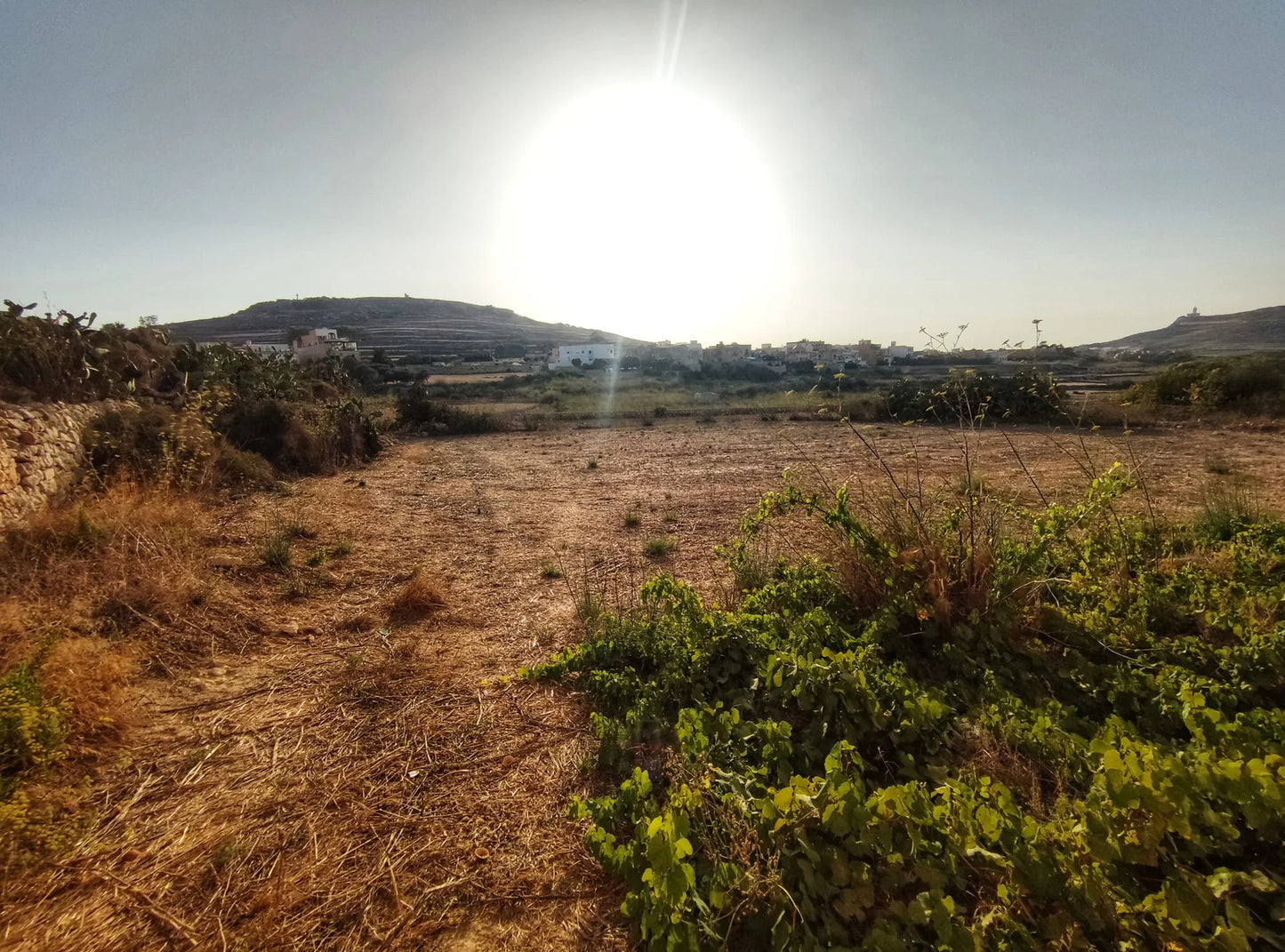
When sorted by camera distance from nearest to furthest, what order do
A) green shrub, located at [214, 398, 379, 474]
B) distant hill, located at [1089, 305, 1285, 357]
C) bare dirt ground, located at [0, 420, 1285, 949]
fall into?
bare dirt ground, located at [0, 420, 1285, 949] < green shrub, located at [214, 398, 379, 474] < distant hill, located at [1089, 305, 1285, 357]

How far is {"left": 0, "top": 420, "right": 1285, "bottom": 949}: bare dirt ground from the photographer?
198 centimetres

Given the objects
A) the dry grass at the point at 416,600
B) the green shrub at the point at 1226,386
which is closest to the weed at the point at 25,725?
the dry grass at the point at 416,600

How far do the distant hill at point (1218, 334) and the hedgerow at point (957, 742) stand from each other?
2391 inches

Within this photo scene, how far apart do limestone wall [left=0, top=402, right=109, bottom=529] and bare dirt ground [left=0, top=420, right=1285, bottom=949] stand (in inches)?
64.8

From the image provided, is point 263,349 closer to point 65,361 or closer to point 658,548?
point 65,361

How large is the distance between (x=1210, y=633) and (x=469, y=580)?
19.3 feet

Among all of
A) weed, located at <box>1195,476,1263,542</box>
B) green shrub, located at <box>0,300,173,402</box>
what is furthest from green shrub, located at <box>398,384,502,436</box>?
weed, located at <box>1195,476,1263,542</box>

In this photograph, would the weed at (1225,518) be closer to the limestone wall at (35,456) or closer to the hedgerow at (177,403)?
the limestone wall at (35,456)

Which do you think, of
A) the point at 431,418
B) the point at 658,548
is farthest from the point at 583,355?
the point at 658,548

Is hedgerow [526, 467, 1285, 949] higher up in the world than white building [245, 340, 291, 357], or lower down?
lower down

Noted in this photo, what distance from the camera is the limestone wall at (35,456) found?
214 inches

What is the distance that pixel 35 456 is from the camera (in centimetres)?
596

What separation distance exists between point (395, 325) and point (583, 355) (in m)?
33.3

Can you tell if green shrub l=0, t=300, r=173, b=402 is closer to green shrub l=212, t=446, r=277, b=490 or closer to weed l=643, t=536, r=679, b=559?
green shrub l=212, t=446, r=277, b=490
